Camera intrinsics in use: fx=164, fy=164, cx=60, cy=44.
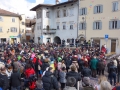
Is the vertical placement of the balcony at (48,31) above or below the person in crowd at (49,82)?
above

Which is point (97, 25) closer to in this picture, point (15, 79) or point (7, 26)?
Result: point (15, 79)

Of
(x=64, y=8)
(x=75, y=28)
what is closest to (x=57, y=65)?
(x=75, y=28)

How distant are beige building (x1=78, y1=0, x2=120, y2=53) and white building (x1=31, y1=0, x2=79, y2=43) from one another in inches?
108

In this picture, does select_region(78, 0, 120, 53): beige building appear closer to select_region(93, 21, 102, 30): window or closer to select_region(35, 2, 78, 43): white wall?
select_region(93, 21, 102, 30): window

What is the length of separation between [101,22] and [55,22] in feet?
41.5

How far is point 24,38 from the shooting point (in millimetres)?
50312

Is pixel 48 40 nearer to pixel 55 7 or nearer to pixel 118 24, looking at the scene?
pixel 55 7

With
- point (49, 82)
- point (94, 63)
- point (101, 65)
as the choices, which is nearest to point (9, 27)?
point (94, 63)

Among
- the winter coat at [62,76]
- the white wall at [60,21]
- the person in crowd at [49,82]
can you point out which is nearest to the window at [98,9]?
the white wall at [60,21]

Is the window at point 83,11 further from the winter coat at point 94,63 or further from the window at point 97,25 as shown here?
the winter coat at point 94,63

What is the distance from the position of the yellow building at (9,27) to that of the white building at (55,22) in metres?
8.24

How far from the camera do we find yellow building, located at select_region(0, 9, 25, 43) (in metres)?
42.2

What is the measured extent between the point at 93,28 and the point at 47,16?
1271 cm

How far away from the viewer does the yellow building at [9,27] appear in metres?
42.2
